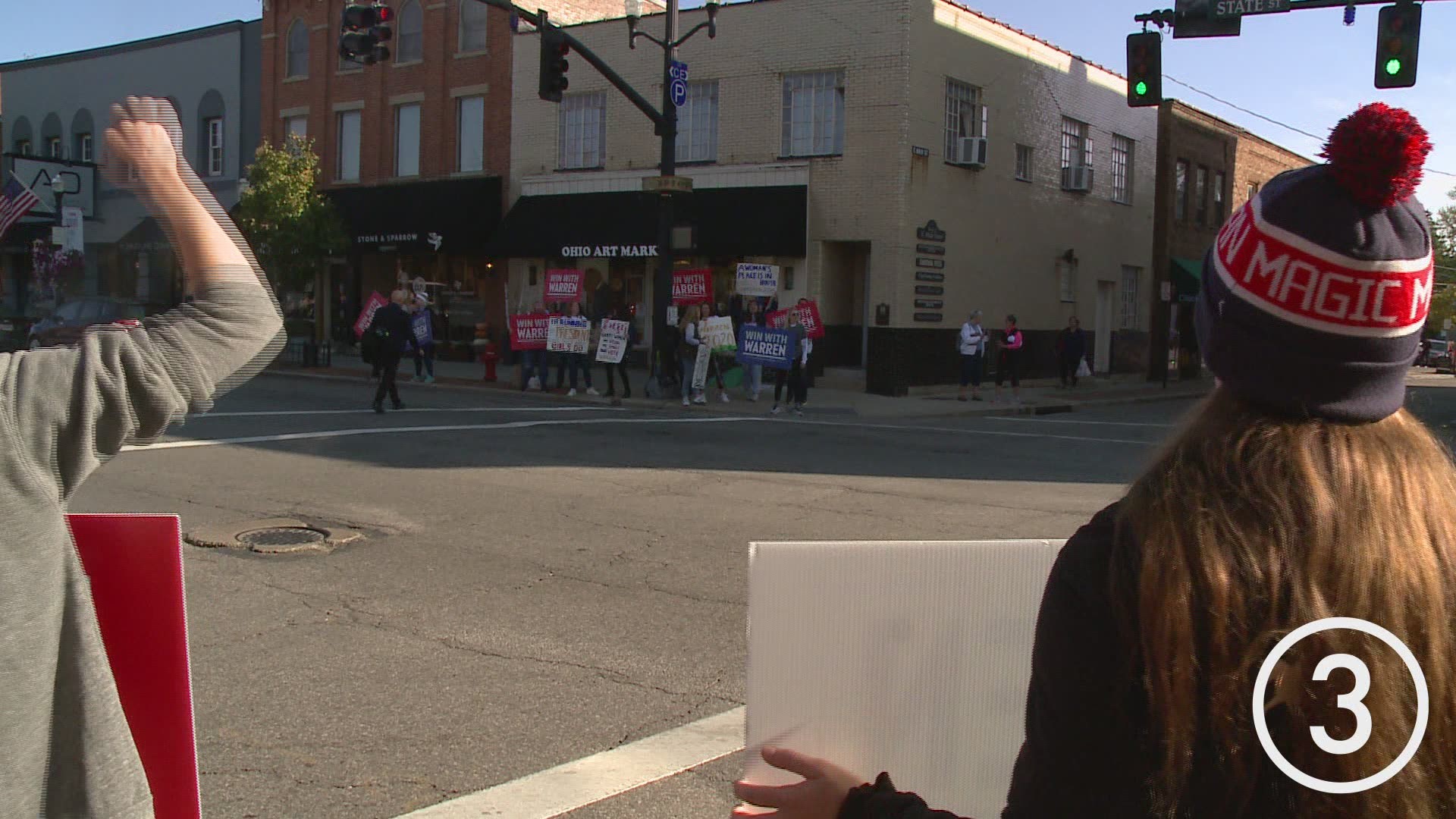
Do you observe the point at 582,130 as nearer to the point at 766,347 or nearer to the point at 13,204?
the point at 766,347

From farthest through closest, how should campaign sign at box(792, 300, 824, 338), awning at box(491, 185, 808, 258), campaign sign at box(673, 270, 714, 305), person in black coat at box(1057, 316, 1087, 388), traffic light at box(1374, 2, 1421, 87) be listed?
person in black coat at box(1057, 316, 1087, 388), awning at box(491, 185, 808, 258), campaign sign at box(673, 270, 714, 305), campaign sign at box(792, 300, 824, 338), traffic light at box(1374, 2, 1421, 87)

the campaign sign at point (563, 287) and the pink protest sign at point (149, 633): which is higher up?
the campaign sign at point (563, 287)

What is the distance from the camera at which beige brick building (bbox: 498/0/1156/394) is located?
78.5ft

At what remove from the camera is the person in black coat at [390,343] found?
16781 millimetres

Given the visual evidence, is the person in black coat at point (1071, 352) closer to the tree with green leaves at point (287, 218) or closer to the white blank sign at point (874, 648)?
the tree with green leaves at point (287, 218)

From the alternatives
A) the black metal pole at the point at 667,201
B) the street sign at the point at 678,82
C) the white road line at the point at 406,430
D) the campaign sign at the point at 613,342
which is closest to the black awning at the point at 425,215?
the campaign sign at the point at 613,342

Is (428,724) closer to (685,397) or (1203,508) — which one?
(1203,508)

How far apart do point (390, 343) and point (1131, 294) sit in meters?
23.0

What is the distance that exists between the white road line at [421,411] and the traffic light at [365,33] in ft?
15.9

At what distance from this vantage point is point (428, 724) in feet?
16.0

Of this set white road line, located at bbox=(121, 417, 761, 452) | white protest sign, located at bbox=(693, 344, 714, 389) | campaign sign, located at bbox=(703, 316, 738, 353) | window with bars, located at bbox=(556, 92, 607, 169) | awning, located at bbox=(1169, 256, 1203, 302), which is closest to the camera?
white road line, located at bbox=(121, 417, 761, 452)

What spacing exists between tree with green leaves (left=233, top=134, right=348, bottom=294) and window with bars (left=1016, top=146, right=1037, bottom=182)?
50.9 ft

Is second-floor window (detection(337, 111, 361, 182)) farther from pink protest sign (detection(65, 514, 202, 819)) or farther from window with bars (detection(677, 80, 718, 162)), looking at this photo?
pink protest sign (detection(65, 514, 202, 819))

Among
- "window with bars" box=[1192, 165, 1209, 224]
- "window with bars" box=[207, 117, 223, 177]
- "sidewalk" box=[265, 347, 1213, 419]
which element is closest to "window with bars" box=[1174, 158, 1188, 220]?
"window with bars" box=[1192, 165, 1209, 224]
